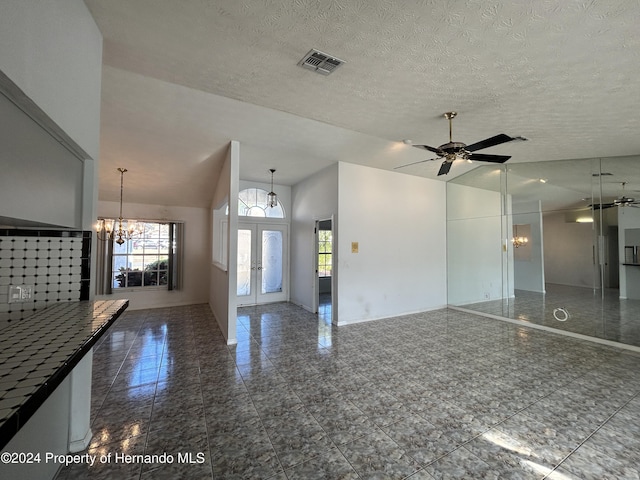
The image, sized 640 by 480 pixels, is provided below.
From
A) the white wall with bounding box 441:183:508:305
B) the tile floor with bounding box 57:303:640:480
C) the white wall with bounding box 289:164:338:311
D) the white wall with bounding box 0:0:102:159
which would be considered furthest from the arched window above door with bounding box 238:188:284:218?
the white wall with bounding box 0:0:102:159

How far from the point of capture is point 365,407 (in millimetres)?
2516

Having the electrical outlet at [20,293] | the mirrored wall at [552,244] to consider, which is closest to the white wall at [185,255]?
the electrical outlet at [20,293]

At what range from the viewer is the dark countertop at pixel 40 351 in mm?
738

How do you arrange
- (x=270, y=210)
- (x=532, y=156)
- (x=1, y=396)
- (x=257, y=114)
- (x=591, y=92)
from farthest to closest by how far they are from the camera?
(x=270, y=210)
(x=532, y=156)
(x=257, y=114)
(x=591, y=92)
(x=1, y=396)

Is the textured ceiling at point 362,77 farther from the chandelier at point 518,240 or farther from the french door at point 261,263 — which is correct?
the french door at point 261,263

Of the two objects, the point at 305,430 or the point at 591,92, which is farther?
the point at 591,92

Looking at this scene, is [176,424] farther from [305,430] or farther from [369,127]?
[369,127]

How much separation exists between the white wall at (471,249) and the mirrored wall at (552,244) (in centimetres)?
2

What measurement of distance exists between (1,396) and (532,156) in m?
6.57

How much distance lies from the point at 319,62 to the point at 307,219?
400 cm

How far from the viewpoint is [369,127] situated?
12.9 feet

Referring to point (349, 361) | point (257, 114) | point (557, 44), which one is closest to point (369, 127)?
point (257, 114)

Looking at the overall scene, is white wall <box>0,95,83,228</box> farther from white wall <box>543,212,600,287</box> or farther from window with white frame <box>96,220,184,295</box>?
white wall <box>543,212,600,287</box>

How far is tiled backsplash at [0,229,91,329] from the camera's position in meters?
1.66
